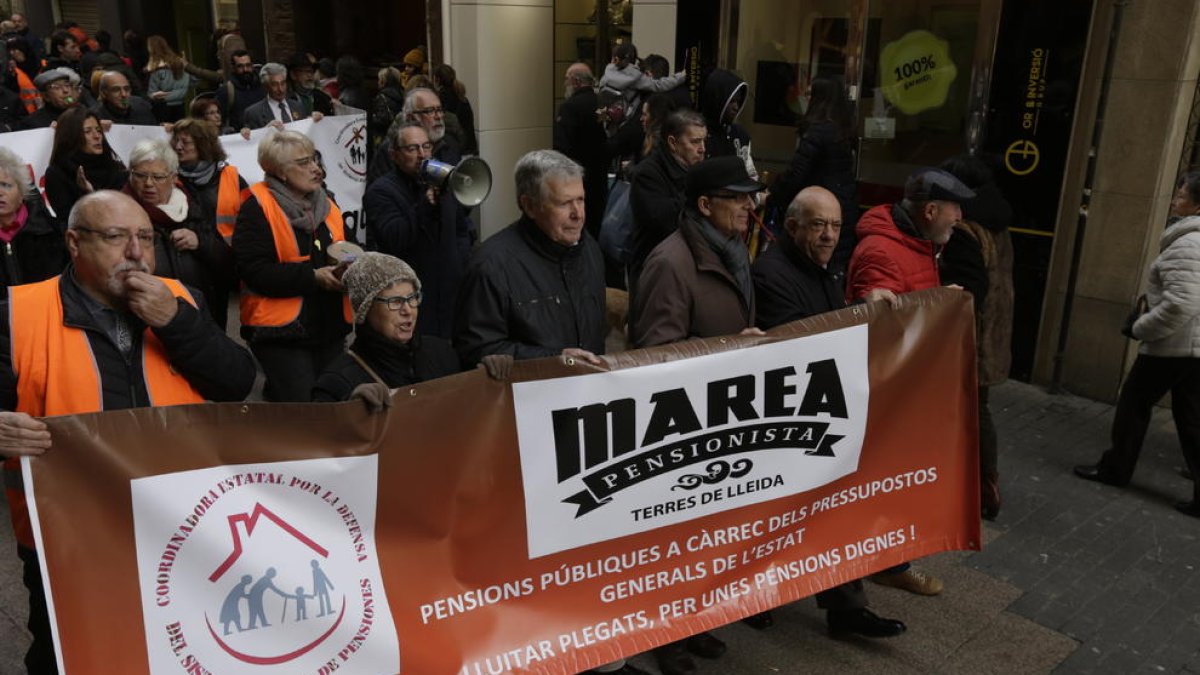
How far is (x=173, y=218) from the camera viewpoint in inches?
207

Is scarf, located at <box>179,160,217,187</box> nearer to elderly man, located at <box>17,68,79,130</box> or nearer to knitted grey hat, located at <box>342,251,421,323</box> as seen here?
elderly man, located at <box>17,68,79,130</box>

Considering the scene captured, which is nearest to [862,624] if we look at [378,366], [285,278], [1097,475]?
[378,366]

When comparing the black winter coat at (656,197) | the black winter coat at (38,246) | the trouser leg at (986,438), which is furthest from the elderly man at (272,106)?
the trouser leg at (986,438)

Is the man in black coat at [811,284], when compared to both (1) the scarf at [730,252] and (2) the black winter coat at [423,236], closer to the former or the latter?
(1) the scarf at [730,252]

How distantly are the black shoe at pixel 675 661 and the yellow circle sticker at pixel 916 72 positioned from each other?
230 inches

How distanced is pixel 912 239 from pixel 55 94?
23.3 feet

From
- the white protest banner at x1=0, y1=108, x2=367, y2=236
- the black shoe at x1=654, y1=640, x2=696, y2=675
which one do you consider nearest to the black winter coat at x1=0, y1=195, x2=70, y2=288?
the white protest banner at x1=0, y1=108, x2=367, y2=236

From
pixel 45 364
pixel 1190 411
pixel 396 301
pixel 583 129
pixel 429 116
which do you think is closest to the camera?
pixel 45 364

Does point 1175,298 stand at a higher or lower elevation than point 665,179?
lower

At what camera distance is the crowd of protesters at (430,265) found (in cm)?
314

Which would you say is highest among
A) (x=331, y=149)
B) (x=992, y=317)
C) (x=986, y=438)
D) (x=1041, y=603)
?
(x=331, y=149)

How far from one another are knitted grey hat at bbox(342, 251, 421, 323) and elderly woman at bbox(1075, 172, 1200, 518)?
4.12 metres

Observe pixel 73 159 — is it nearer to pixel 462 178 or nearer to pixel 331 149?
pixel 331 149

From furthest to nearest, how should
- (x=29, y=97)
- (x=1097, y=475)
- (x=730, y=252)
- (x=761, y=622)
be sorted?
(x=29, y=97) < (x=1097, y=475) < (x=761, y=622) < (x=730, y=252)
